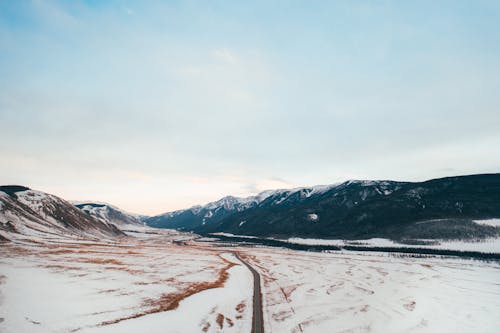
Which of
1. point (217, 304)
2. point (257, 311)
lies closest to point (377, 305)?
point (257, 311)

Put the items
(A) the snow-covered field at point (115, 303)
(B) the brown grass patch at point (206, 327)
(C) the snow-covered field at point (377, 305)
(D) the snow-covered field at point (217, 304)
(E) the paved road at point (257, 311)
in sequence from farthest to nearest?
(C) the snow-covered field at point (377, 305) → (E) the paved road at point (257, 311) → (D) the snow-covered field at point (217, 304) → (B) the brown grass patch at point (206, 327) → (A) the snow-covered field at point (115, 303)

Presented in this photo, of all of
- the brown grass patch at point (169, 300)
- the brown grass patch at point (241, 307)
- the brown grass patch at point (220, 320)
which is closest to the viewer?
the brown grass patch at point (220, 320)

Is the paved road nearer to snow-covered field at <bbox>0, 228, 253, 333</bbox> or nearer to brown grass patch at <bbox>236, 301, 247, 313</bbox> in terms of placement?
snow-covered field at <bbox>0, 228, 253, 333</bbox>

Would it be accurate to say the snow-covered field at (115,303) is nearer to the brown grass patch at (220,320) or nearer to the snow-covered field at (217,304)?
the snow-covered field at (217,304)

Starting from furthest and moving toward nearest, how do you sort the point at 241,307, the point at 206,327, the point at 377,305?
the point at 377,305 → the point at 241,307 → the point at 206,327

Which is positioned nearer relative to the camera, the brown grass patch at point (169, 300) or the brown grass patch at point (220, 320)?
the brown grass patch at point (220, 320)

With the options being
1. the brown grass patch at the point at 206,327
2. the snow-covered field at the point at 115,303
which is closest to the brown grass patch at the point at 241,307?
the snow-covered field at the point at 115,303

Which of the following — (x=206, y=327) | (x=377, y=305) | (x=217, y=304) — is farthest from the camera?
(x=377, y=305)

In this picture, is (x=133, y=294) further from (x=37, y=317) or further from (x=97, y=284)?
(x=37, y=317)

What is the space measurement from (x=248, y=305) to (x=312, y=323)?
470 inches

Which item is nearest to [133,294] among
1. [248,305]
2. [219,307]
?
[219,307]

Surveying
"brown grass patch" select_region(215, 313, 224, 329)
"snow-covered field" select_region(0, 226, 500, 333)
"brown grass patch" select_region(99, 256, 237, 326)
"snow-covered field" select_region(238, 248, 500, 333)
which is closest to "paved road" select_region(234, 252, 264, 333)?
"snow-covered field" select_region(0, 226, 500, 333)

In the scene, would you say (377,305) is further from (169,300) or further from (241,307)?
(169,300)

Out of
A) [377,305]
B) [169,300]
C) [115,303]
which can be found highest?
[115,303]
